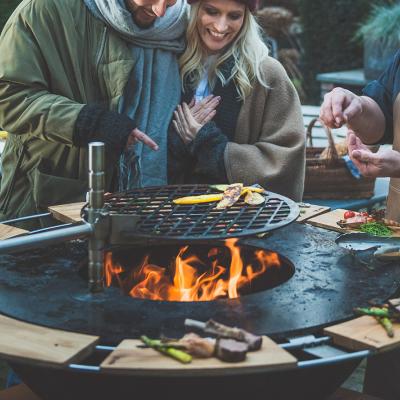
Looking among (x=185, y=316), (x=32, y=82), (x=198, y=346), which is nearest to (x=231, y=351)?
(x=198, y=346)

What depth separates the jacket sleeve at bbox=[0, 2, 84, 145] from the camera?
10.7ft

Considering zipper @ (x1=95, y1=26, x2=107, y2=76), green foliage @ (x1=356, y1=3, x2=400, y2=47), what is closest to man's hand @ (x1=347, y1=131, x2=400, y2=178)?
zipper @ (x1=95, y1=26, x2=107, y2=76)

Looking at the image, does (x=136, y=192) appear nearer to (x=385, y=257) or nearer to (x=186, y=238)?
(x=186, y=238)

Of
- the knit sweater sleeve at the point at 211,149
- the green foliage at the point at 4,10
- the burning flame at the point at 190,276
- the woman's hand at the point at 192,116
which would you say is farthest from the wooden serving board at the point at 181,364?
the green foliage at the point at 4,10

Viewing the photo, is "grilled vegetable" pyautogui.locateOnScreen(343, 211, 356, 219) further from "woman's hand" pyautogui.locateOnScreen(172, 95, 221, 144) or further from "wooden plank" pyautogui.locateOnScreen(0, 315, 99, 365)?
"wooden plank" pyautogui.locateOnScreen(0, 315, 99, 365)

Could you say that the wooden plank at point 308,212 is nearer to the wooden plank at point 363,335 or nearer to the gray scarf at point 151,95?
the gray scarf at point 151,95

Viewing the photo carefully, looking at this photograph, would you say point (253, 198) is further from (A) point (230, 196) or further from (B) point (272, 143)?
(B) point (272, 143)

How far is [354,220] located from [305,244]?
26cm

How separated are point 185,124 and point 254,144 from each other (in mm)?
317

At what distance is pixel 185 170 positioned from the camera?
370cm

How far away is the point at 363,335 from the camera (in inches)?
84.9

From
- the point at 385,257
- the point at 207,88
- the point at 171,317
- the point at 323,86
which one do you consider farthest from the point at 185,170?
the point at 323,86

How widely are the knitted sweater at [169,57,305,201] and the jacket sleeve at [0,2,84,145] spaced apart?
558 millimetres

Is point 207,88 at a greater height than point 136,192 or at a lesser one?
greater
